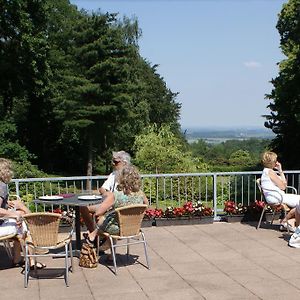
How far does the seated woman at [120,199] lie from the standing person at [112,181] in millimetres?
274

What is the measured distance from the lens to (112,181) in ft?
21.1

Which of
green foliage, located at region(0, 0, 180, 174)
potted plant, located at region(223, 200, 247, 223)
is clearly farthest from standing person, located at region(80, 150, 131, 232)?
green foliage, located at region(0, 0, 180, 174)

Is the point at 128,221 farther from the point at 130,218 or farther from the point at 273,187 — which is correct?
the point at 273,187

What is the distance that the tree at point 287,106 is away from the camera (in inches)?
1037

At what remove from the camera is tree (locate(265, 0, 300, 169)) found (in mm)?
26344

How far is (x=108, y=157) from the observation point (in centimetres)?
3678

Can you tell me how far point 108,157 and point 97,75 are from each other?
25.3 ft

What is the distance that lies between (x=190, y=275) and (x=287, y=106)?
2318cm

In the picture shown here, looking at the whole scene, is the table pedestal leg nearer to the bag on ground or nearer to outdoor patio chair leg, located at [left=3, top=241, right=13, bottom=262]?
outdoor patio chair leg, located at [left=3, top=241, right=13, bottom=262]

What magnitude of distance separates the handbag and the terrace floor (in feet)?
0.25

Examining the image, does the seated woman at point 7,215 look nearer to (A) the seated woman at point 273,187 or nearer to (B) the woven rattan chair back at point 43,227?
(B) the woven rattan chair back at point 43,227

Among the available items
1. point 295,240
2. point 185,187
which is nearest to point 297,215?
point 295,240

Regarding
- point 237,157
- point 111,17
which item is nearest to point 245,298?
point 111,17

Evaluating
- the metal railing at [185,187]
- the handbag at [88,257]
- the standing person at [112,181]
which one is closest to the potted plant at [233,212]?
the metal railing at [185,187]
